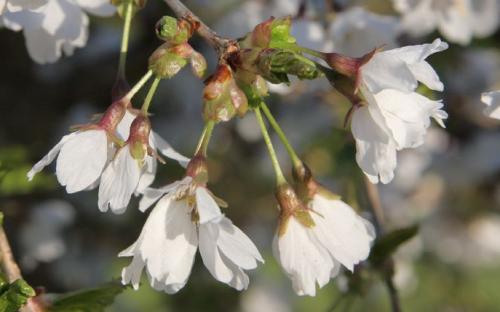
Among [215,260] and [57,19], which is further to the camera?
[57,19]

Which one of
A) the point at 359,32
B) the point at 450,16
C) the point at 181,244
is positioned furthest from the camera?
the point at 450,16

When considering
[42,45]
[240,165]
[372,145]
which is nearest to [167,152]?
[372,145]

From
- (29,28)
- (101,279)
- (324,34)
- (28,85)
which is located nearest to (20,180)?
(29,28)

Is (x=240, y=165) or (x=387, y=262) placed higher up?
(x=387, y=262)

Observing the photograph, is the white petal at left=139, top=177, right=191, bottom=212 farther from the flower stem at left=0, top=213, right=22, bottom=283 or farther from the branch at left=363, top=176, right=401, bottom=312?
the branch at left=363, top=176, right=401, bottom=312

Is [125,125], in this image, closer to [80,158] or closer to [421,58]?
[80,158]

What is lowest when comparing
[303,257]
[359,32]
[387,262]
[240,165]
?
[240,165]

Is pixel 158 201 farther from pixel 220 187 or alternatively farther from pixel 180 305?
pixel 180 305
